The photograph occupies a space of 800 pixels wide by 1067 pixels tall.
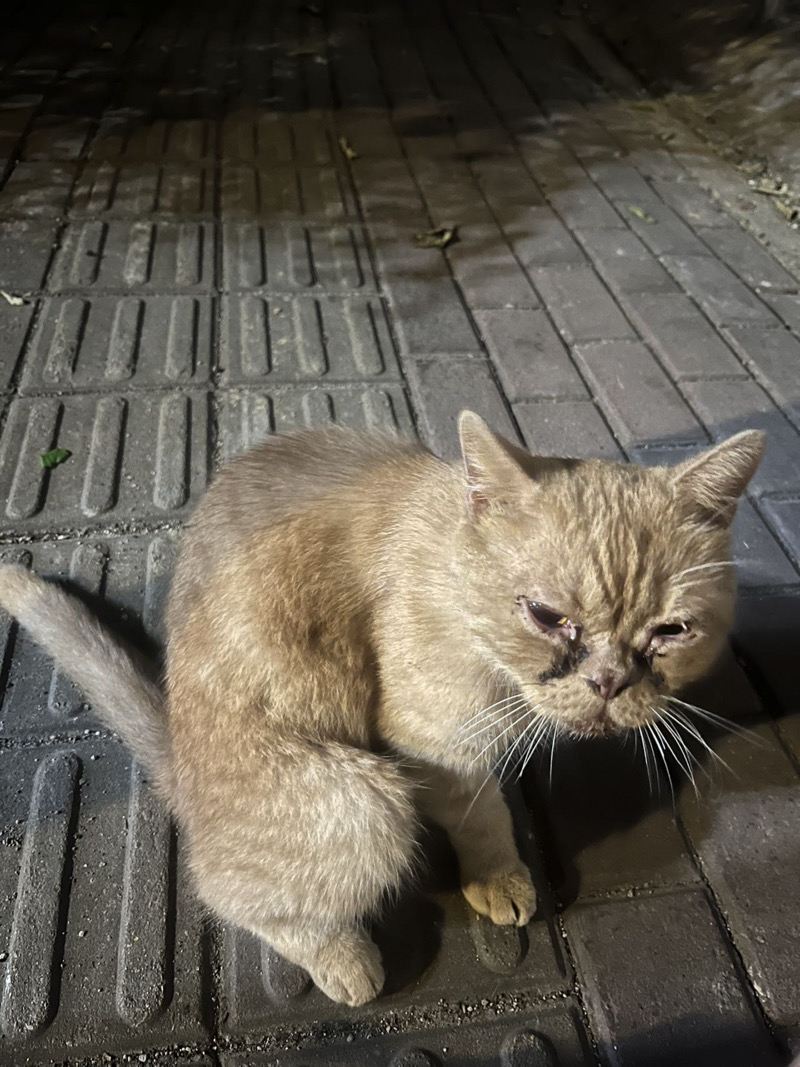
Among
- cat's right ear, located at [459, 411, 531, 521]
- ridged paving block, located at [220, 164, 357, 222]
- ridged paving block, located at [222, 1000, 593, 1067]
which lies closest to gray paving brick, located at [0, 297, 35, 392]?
ridged paving block, located at [220, 164, 357, 222]

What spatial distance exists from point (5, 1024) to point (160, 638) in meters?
1.02

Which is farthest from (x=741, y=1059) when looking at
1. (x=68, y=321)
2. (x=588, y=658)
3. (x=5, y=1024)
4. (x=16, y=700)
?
(x=68, y=321)

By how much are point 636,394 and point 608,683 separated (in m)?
2.06

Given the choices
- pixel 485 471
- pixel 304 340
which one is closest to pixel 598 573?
pixel 485 471

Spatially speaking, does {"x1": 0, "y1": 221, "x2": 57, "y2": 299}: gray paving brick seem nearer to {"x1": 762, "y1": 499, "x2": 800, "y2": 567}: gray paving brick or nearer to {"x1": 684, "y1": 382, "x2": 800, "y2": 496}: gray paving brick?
{"x1": 684, "y1": 382, "x2": 800, "y2": 496}: gray paving brick

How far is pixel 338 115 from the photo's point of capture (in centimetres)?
518

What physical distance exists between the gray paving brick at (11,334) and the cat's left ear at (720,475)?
2740 millimetres

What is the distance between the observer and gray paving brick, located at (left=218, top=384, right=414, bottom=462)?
3016 millimetres

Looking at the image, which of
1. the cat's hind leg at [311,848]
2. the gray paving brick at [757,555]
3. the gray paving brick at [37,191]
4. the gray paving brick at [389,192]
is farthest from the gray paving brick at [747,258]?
the gray paving brick at [37,191]

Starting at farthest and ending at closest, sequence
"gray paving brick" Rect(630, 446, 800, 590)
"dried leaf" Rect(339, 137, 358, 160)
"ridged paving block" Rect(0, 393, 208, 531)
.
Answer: "dried leaf" Rect(339, 137, 358, 160), "ridged paving block" Rect(0, 393, 208, 531), "gray paving brick" Rect(630, 446, 800, 590)

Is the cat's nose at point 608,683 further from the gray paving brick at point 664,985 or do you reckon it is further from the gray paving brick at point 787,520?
the gray paving brick at point 787,520

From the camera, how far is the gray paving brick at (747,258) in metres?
3.89

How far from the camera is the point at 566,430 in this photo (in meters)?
3.04

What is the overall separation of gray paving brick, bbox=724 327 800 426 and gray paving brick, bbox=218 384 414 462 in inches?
61.6
